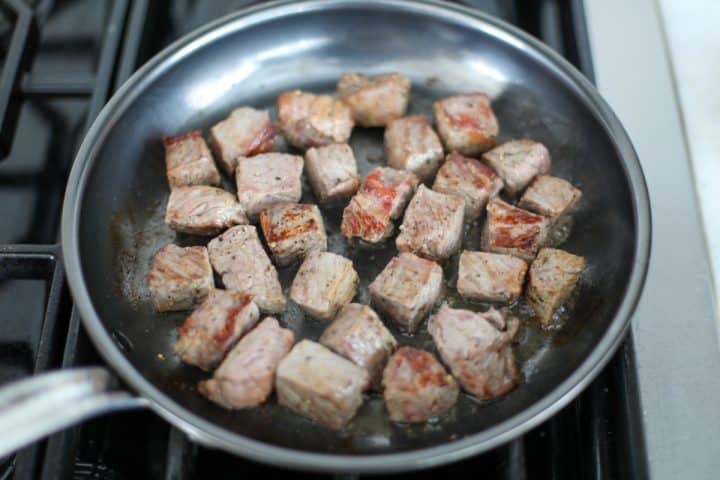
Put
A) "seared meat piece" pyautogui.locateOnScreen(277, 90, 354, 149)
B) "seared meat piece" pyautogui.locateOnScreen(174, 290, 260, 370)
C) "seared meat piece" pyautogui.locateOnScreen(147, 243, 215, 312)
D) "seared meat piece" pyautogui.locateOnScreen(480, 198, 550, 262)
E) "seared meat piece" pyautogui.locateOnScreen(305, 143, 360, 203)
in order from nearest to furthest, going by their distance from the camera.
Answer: "seared meat piece" pyautogui.locateOnScreen(174, 290, 260, 370)
"seared meat piece" pyautogui.locateOnScreen(147, 243, 215, 312)
"seared meat piece" pyautogui.locateOnScreen(480, 198, 550, 262)
"seared meat piece" pyautogui.locateOnScreen(305, 143, 360, 203)
"seared meat piece" pyautogui.locateOnScreen(277, 90, 354, 149)

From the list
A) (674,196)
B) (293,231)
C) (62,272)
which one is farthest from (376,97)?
(62,272)

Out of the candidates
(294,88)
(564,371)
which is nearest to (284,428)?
(564,371)

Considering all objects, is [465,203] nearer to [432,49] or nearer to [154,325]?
[432,49]

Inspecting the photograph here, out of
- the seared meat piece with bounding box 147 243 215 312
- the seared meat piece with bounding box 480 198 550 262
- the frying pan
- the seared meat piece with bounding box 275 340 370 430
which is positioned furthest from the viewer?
the seared meat piece with bounding box 480 198 550 262

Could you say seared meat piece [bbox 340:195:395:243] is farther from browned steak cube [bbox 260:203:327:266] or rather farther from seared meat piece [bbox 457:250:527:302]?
seared meat piece [bbox 457:250:527:302]

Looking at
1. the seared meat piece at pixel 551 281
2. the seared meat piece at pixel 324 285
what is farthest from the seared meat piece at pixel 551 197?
the seared meat piece at pixel 324 285

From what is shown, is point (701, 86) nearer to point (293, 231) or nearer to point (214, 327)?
point (293, 231)

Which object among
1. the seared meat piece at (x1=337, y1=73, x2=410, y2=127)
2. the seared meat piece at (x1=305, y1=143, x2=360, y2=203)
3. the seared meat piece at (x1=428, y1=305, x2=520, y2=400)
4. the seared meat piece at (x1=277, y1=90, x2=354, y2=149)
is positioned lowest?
the seared meat piece at (x1=428, y1=305, x2=520, y2=400)

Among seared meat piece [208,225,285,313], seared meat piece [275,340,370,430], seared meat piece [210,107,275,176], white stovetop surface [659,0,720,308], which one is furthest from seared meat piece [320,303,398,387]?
white stovetop surface [659,0,720,308]
